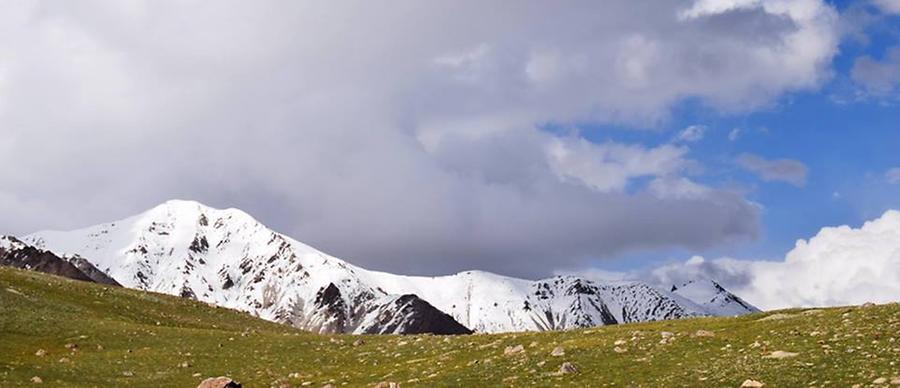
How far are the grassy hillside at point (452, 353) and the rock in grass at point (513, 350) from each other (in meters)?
0.44

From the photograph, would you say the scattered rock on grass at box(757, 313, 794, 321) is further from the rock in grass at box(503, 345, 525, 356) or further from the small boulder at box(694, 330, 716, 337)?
the rock in grass at box(503, 345, 525, 356)

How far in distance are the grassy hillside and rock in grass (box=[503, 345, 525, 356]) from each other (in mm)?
438

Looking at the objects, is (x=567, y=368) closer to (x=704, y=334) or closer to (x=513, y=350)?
(x=513, y=350)

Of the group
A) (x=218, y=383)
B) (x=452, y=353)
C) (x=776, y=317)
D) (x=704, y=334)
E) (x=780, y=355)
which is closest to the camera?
(x=780, y=355)

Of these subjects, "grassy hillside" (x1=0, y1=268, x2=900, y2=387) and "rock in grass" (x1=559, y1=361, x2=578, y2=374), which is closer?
"grassy hillside" (x1=0, y1=268, x2=900, y2=387)

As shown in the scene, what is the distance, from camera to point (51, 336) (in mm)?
57000

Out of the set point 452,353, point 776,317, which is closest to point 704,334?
point 776,317

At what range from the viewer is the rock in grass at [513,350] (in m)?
48.1

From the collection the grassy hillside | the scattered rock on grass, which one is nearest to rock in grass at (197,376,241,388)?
the grassy hillside

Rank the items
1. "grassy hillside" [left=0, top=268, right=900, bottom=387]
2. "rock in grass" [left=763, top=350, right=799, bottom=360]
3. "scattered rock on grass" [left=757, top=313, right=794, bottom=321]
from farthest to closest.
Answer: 1. "scattered rock on grass" [left=757, top=313, right=794, bottom=321]
2. "rock in grass" [left=763, top=350, right=799, bottom=360]
3. "grassy hillside" [left=0, top=268, right=900, bottom=387]

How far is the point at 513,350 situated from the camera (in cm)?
4859

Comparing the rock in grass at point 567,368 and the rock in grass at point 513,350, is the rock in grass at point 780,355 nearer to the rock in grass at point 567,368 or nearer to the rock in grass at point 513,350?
the rock in grass at point 567,368

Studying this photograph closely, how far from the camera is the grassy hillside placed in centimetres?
3722

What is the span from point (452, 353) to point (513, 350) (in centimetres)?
463
